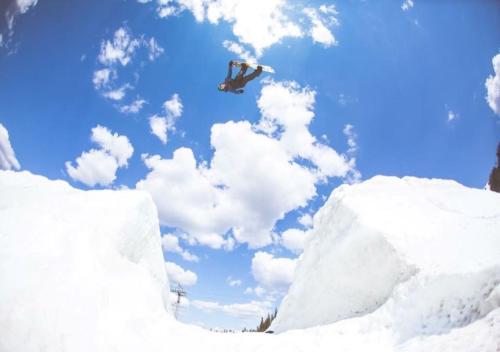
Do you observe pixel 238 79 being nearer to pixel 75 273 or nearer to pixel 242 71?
pixel 242 71

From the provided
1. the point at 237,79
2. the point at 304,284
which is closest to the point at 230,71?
the point at 237,79

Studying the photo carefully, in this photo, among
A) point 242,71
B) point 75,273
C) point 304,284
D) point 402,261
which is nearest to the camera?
point 75,273

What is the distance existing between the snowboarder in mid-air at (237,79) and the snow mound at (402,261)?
27.5 feet

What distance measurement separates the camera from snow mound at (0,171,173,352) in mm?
10484

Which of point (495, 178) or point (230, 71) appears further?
point (495, 178)

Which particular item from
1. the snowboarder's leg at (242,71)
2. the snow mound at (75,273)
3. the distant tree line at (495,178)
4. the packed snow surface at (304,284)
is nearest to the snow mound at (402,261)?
the packed snow surface at (304,284)

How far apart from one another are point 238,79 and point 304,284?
11.7m

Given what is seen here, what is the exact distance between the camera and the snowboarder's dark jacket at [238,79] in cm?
1852

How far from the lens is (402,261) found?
13227 millimetres

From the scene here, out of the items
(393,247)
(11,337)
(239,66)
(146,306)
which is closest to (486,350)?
(393,247)

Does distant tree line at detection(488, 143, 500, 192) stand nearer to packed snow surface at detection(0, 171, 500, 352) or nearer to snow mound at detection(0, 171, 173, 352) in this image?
packed snow surface at detection(0, 171, 500, 352)

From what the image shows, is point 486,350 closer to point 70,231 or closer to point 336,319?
point 336,319

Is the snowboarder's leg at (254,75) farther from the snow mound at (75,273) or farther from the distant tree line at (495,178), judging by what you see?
the distant tree line at (495,178)

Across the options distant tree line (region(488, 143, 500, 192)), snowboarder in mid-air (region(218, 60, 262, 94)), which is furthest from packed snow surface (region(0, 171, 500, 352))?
distant tree line (region(488, 143, 500, 192))
